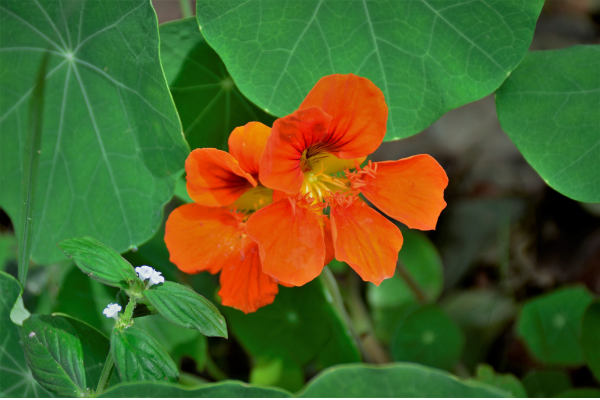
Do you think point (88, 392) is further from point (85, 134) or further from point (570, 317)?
point (570, 317)

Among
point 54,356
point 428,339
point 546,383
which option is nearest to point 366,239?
point 54,356

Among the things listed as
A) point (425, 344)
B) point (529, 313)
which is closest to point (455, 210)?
point (529, 313)

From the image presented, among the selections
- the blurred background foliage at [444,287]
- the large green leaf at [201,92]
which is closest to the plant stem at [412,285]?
the blurred background foliage at [444,287]

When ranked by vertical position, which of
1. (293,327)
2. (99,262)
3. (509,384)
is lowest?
(509,384)

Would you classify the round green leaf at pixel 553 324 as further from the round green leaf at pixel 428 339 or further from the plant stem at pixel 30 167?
the plant stem at pixel 30 167

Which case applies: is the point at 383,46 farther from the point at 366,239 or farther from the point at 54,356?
the point at 54,356

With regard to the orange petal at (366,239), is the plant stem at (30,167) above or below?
above

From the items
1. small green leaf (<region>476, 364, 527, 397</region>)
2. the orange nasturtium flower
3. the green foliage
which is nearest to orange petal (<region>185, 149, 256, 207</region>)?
the orange nasturtium flower
